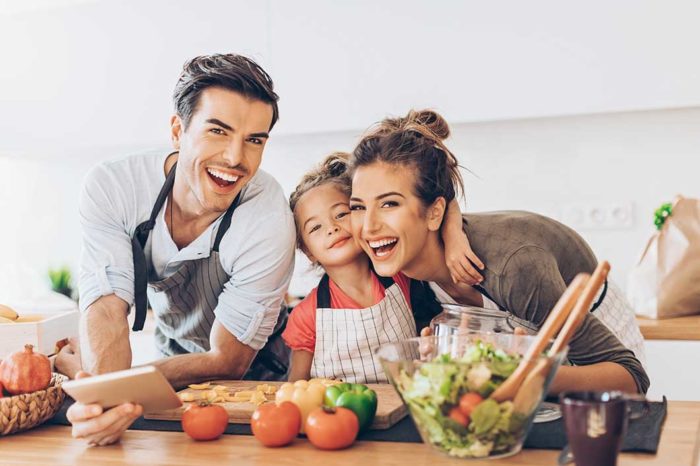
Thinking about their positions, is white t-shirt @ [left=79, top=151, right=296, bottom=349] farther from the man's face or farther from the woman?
the woman

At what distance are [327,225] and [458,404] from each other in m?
0.87

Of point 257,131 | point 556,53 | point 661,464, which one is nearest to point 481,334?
point 661,464

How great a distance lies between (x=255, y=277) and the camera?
1.95m

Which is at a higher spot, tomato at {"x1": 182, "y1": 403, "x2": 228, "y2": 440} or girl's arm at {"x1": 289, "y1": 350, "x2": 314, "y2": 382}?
tomato at {"x1": 182, "y1": 403, "x2": 228, "y2": 440}

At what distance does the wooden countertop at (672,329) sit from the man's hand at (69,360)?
182 cm

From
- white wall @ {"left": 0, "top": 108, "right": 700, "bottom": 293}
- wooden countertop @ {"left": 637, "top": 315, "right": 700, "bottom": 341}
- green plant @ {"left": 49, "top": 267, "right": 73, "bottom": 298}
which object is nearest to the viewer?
wooden countertop @ {"left": 637, "top": 315, "right": 700, "bottom": 341}

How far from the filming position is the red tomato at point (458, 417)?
47.3 inches

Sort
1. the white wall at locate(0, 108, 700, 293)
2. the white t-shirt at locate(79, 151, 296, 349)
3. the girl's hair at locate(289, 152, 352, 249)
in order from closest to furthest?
the white t-shirt at locate(79, 151, 296, 349)
the girl's hair at locate(289, 152, 352, 249)
the white wall at locate(0, 108, 700, 293)

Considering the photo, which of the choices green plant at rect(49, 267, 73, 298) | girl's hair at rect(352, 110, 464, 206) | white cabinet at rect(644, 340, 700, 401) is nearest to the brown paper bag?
white cabinet at rect(644, 340, 700, 401)

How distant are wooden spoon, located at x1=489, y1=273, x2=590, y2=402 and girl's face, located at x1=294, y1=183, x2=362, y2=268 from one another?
0.83m

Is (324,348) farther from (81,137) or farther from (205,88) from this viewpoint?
(81,137)

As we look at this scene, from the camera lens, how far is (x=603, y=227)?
3.24 meters

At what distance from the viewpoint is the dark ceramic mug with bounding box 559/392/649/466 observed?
1088mm

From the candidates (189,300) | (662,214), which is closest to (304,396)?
(189,300)
